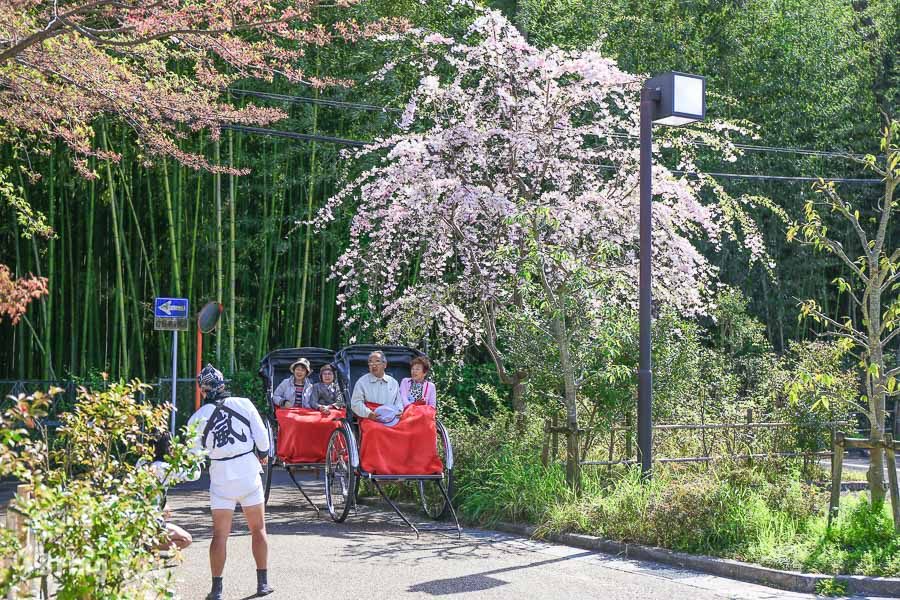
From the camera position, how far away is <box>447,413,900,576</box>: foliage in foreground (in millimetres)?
7336

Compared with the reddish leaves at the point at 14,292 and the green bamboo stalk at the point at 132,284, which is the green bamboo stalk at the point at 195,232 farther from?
the reddish leaves at the point at 14,292

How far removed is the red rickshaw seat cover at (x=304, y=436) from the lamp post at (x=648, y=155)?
10.5 ft

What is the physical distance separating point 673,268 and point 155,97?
6.13 m

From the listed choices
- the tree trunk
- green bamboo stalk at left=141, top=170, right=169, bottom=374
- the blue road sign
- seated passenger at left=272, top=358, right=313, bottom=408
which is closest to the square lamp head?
the tree trunk

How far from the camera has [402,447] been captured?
30.9ft

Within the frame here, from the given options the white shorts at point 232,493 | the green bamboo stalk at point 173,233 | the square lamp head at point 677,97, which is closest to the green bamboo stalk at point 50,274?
the green bamboo stalk at point 173,233

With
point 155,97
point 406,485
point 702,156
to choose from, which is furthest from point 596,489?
point 702,156

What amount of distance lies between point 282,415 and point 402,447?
1.89 metres

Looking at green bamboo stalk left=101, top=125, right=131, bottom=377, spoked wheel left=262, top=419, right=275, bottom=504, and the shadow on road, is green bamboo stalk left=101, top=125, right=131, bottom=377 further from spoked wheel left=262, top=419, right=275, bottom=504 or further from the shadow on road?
the shadow on road

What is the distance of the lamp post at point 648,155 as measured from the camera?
30.2 ft

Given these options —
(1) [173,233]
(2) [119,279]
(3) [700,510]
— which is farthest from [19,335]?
(3) [700,510]

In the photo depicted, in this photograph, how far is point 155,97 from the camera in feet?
32.4

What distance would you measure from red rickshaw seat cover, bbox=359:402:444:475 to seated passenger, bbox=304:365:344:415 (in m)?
1.98

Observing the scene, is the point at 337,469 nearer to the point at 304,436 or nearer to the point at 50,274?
the point at 304,436
